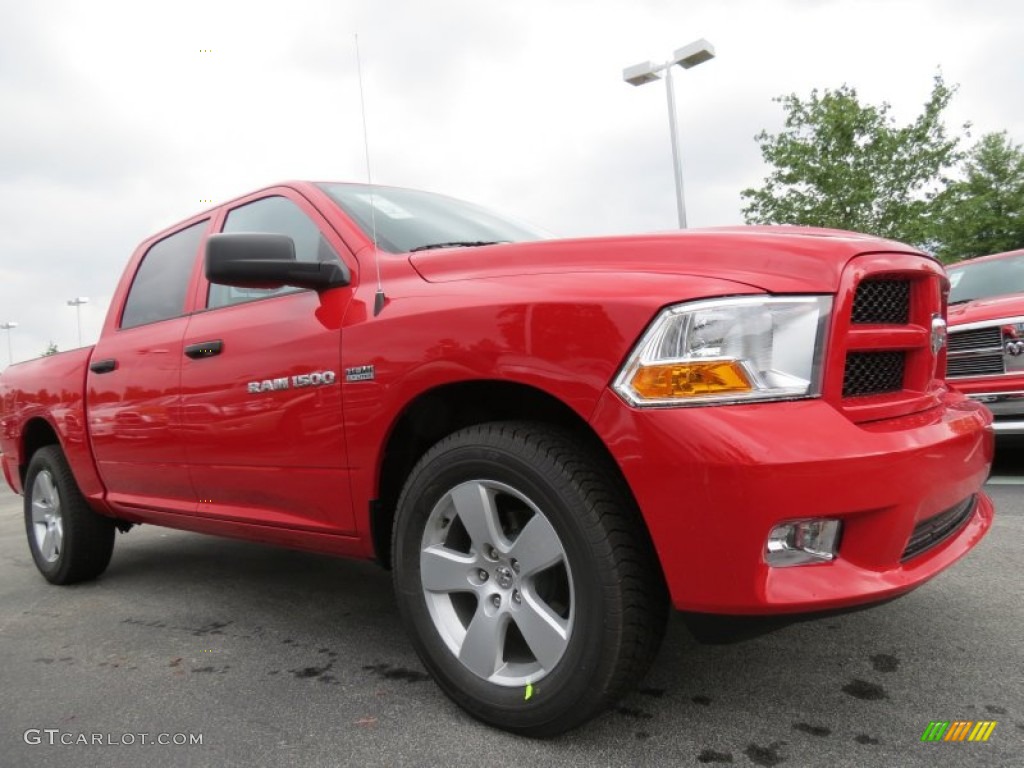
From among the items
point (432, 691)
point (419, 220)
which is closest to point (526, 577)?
point (432, 691)

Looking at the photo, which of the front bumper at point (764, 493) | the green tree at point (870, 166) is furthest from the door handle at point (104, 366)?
the green tree at point (870, 166)

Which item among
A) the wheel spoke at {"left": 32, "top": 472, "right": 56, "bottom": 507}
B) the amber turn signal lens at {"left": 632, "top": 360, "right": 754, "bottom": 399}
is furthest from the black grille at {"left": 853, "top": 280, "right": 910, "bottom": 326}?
the wheel spoke at {"left": 32, "top": 472, "right": 56, "bottom": 507}

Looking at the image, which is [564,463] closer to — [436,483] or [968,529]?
[436,483]

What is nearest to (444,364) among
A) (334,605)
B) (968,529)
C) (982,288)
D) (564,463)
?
(564,463)

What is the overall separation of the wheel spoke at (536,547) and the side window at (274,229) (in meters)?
1.25

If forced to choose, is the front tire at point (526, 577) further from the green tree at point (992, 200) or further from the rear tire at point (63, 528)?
the green tree at point (992, 200)

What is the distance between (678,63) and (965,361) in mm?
7903

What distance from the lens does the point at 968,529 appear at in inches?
86.3

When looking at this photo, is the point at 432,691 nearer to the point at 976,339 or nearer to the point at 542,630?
the point at 542,630

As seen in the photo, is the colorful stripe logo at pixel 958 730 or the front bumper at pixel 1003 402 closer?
the colorful stripe logo at pixel 958 730

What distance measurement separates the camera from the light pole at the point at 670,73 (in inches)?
452

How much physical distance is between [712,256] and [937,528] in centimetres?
94

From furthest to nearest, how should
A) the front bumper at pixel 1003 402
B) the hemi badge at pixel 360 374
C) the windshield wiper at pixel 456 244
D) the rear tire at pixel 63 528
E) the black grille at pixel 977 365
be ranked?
1. the black grille at pixel 977 365
2. the front bumper at pixel 1003 402
3. the rear tire at pixel 63 528
4. the windshield wiper at pixel 456 244
5. the hemi badge at pixel 360 374

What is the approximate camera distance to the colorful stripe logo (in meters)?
1.90
